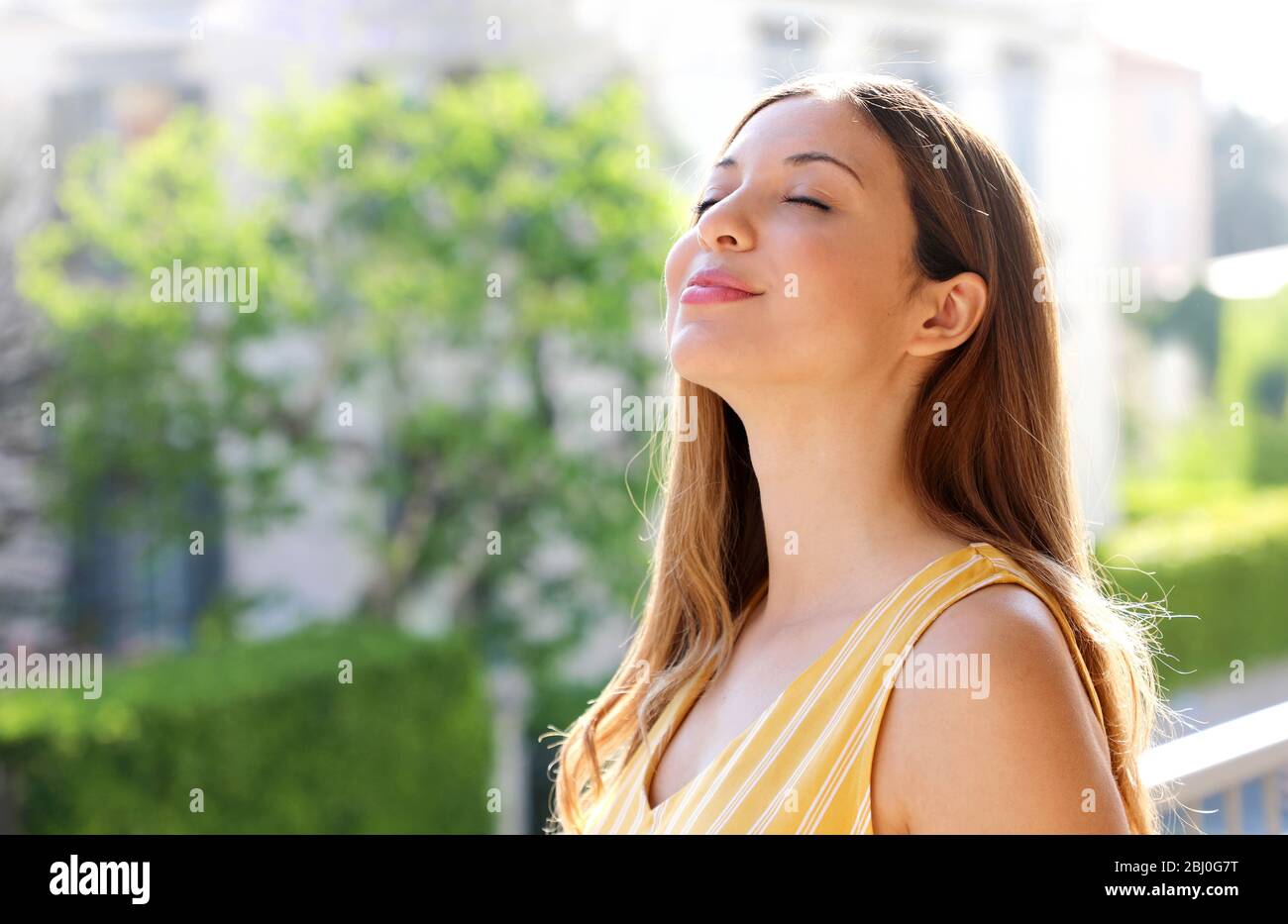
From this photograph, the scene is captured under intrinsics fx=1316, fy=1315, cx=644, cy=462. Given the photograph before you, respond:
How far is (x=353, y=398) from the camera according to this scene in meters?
6.46

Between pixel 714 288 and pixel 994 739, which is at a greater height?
pixel 714 288

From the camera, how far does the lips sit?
143cm

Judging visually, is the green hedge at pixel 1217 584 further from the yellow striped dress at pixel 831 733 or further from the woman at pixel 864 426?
the yellow striped dress at pixel 831 733

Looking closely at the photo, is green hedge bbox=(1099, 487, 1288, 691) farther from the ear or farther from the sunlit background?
the ear

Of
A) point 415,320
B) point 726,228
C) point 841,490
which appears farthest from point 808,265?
point 415,320

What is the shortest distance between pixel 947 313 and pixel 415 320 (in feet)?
16.3

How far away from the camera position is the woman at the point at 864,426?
4.32 feet

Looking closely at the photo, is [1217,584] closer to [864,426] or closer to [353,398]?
[353,398]

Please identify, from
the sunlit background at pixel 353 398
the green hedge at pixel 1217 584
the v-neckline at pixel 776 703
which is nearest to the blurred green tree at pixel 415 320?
the sunlit background at pixel 353 398

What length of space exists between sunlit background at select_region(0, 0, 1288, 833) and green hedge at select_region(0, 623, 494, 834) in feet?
0.05

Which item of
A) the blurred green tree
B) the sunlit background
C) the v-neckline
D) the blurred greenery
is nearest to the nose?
the v-neckline
